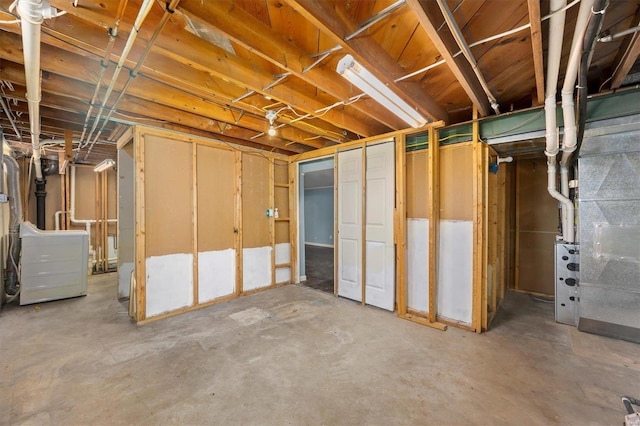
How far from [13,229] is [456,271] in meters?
6.26

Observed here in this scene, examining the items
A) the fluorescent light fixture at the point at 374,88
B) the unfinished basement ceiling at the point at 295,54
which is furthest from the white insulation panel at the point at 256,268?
the fluorescent light fixture at the point at 374,88

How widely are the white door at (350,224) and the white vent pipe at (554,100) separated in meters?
2.05

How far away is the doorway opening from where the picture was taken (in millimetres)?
4781

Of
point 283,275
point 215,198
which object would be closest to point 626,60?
point 215,198

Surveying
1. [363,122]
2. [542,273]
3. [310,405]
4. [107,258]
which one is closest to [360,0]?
[363,122]

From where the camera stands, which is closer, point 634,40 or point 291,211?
point 634,40

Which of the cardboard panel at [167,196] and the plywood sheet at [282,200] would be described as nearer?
the cardboard panel at [167,196]

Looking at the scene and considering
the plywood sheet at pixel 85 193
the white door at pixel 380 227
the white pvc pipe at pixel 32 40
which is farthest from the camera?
the plywood sheet at pixel 85 193

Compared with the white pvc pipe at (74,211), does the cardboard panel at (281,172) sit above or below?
above

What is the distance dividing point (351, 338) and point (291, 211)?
2652 millimetres

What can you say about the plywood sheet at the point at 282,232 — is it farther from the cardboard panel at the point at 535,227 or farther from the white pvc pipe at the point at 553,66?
the cardboard panel at the point at 535,227

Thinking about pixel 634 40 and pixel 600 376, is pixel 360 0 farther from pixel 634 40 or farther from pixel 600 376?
pixel 600 376

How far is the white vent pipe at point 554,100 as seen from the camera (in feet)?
4.53

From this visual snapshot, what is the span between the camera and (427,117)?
2816 millimetres
